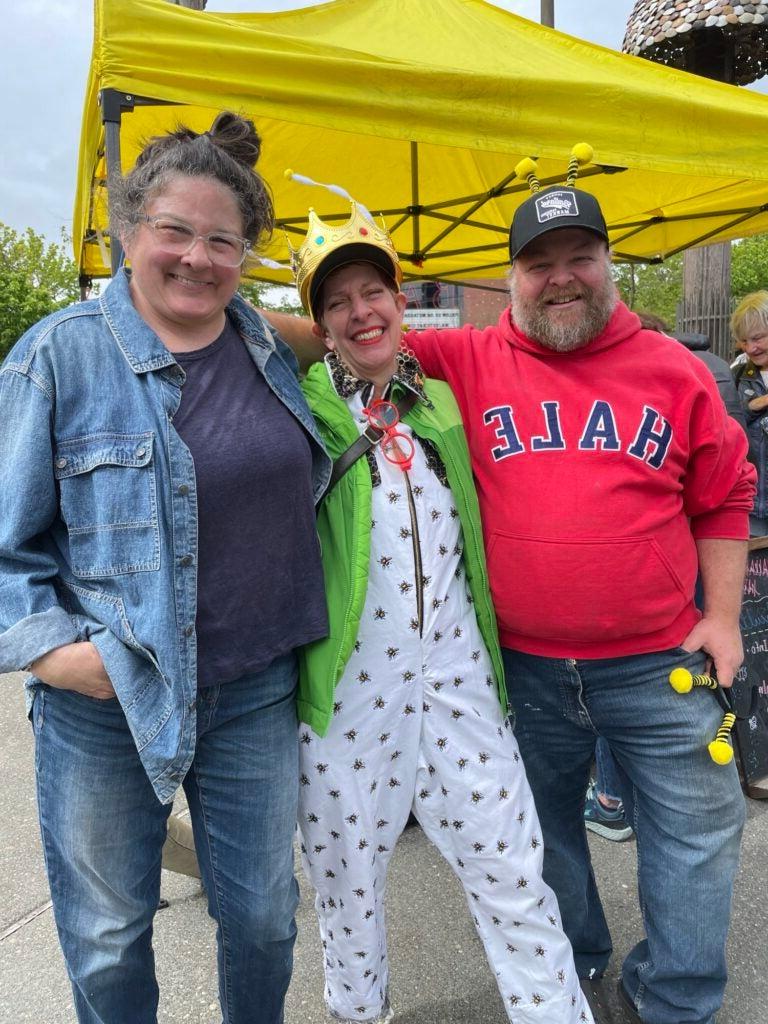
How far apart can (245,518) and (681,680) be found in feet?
3.34

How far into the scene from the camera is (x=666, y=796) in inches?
67.1

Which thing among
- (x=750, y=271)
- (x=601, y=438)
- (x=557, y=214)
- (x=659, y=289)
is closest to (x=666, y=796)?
(x=601, y=438)

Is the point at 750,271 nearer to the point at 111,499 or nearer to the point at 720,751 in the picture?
the point at 720,751

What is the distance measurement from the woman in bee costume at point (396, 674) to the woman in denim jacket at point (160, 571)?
8cm

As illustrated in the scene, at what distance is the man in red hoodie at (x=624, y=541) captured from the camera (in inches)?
64.5

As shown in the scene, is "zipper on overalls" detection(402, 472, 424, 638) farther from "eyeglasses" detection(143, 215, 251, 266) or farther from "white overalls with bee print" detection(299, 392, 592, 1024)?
"eyeglasses" detection(143, 215, 251, 266)

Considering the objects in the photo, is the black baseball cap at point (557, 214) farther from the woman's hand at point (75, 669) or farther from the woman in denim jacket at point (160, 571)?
the woman's hand at point (75, 669)

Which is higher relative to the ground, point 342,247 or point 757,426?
point 342,247

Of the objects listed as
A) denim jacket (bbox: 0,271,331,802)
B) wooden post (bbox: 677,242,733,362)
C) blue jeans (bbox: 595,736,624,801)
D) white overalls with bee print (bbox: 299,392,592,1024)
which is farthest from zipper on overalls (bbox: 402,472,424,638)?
wooden post (bbox: 677,242,733,362)

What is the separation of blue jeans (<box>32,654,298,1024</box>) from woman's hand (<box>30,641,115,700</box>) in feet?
0.23

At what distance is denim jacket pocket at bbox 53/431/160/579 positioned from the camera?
1.33 meters

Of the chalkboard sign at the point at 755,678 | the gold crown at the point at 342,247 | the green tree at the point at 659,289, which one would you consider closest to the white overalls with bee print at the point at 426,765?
the gold crown at the point at 342,247

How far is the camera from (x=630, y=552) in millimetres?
1621

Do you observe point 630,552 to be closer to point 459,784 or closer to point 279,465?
point 459,784
